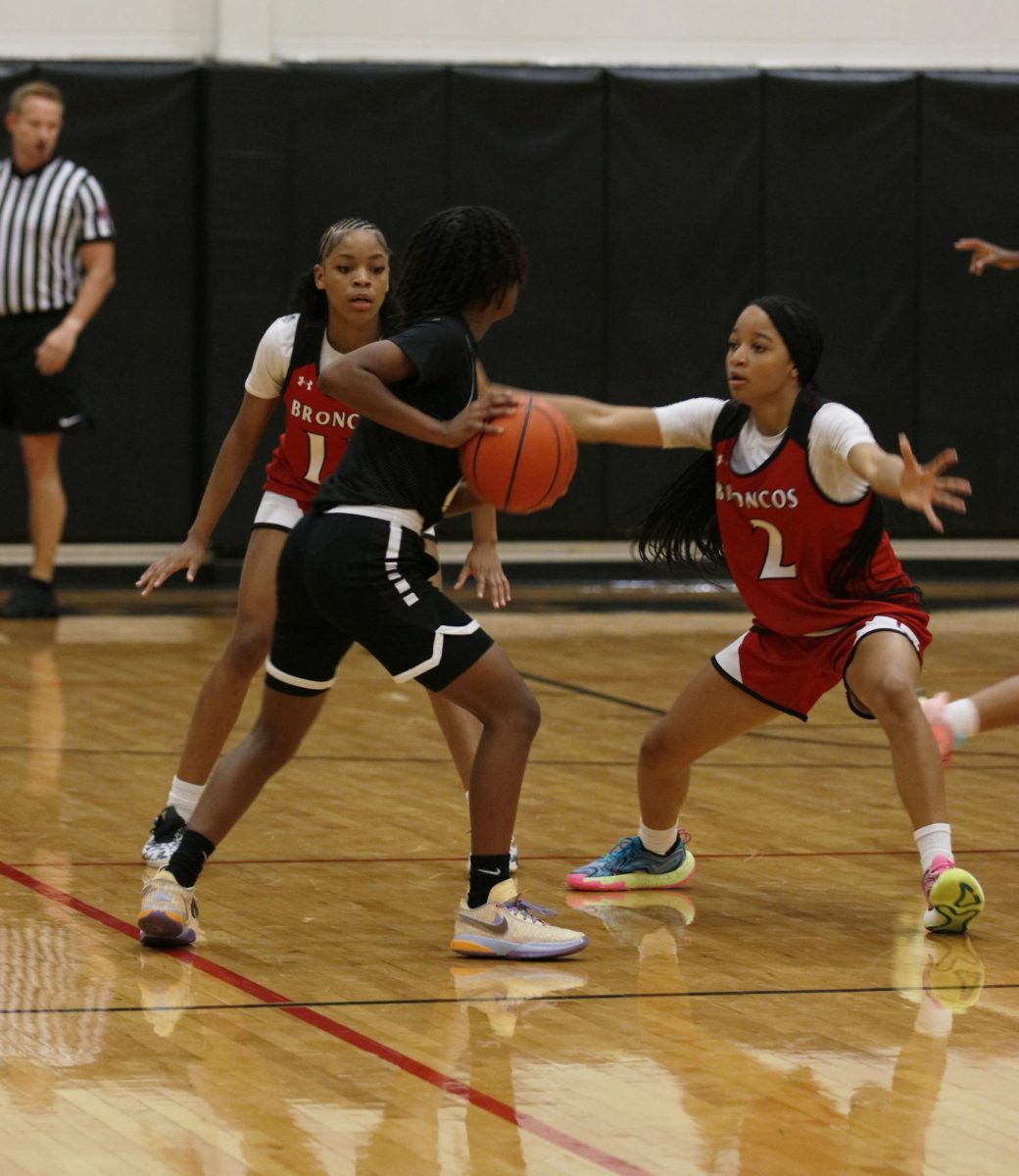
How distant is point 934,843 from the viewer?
4.82 metres

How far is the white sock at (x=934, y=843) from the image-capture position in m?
4.80

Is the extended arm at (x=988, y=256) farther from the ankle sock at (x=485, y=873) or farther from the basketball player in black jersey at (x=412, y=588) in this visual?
the ankle sock at (x=485, y=873)

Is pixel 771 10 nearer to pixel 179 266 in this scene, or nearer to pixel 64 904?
pixel 179 266

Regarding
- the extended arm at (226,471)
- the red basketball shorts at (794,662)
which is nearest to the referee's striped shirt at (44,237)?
the extended arm at (226,471)

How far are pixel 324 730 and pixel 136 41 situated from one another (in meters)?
5.63

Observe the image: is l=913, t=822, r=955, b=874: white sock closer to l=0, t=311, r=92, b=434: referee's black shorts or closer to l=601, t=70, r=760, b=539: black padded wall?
l=0, t=311, r=92, b=434: referee's black shorts

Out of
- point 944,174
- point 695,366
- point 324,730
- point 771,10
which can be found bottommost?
point 324,730

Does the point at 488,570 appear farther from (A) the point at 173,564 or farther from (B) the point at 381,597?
(A) the point at 173,564

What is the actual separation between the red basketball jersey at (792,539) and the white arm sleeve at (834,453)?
18 mm

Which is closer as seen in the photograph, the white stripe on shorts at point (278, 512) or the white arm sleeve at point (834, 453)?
the white arm sleeve at point (834, 453)

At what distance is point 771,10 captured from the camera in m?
12.3

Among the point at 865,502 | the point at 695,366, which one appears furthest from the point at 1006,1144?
the point at 695,366

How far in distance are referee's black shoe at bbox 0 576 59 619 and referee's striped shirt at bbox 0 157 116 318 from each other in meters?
1.27

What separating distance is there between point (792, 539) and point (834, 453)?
230 millimetres
